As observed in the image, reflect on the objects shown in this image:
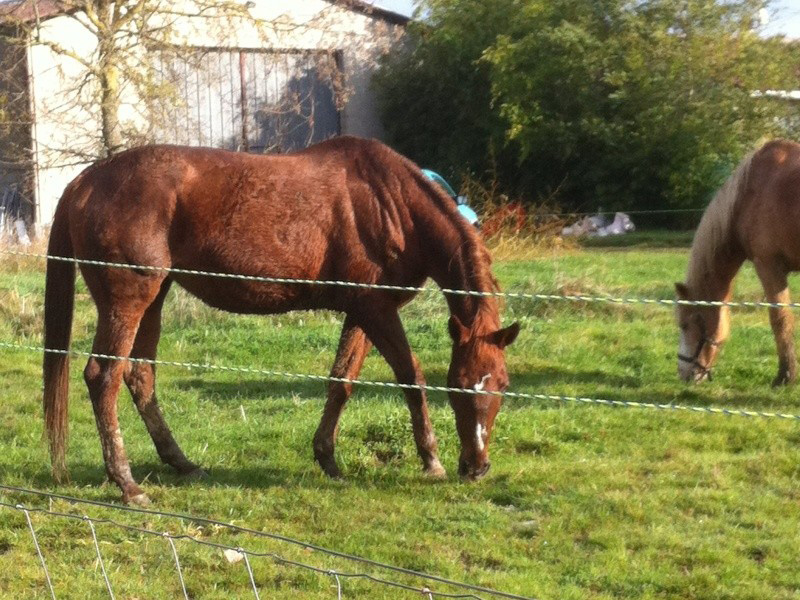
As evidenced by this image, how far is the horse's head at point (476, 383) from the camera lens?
20.1ft

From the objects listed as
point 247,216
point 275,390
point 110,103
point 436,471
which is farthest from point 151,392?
point 110,103

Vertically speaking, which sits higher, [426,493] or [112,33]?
[112,33]

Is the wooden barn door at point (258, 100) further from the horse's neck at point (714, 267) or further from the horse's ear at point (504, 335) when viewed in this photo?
the horse's ear at point (504, 335)

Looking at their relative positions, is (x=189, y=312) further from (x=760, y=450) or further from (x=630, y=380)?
(x=760, y=450)

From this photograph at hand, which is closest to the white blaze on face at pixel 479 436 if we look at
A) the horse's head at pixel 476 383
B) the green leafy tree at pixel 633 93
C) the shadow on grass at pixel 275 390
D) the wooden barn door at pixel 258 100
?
the horse's head at pixel 476 383

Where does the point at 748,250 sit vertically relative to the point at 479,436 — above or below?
above

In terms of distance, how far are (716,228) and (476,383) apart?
3591 millimetres

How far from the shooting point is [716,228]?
8.95 meters

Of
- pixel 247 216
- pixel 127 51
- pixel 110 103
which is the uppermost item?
pixel 127 51

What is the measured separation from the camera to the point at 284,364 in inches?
378

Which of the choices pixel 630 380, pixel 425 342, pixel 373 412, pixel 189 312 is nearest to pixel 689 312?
pixel 630 380

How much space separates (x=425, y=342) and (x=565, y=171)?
41.3 feet

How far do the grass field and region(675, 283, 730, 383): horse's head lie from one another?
0.66 feet

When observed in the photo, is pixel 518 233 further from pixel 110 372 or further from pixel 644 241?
pixel 110 372
